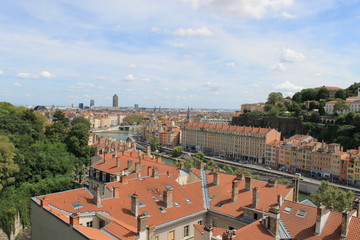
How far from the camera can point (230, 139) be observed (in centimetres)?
5591

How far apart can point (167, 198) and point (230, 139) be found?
44.6 metres

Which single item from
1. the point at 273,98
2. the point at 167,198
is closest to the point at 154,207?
the point at 167,198

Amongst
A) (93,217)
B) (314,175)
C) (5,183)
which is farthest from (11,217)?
(314,175)

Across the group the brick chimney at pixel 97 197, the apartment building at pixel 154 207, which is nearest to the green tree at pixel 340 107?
the apartment building at pixel 154 207

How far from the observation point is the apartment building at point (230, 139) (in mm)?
50594

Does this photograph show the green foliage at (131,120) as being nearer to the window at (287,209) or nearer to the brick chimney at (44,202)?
the brick chimney at (44,202)

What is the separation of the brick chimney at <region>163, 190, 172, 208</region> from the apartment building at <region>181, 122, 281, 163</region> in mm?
39547

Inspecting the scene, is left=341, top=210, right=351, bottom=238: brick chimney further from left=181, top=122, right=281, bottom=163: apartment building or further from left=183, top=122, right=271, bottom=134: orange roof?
left=183, top=122, right=271, bottom=134: orange roof

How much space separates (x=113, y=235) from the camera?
30.3 feet

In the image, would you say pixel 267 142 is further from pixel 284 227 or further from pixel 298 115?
pixel 284 227

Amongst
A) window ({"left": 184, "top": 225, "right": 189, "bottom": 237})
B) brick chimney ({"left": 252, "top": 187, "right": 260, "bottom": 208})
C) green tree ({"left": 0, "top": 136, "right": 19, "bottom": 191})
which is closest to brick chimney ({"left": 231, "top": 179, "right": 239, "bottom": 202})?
brick chimney ({"left": 252, "top": 187, "right": 260, "bottom": 208})

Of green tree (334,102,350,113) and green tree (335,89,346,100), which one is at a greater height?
green tree (335,89,346,100)

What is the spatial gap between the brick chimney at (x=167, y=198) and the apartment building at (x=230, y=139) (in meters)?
39.5

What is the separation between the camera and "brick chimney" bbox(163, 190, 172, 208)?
12344 mm
